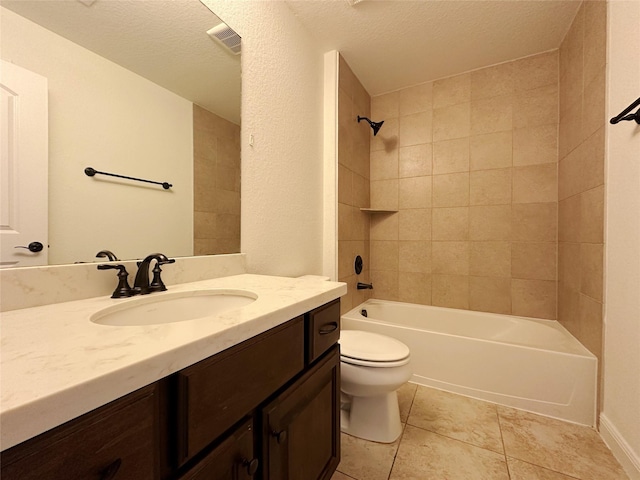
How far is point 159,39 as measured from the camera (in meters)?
0.97

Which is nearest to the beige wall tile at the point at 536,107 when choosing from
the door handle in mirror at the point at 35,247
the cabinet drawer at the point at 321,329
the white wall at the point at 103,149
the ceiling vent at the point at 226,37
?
the ceiling vent at the point at 226,37

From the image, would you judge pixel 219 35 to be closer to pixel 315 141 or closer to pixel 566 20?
pixel 315 141

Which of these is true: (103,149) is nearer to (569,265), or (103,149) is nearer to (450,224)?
(450,224)

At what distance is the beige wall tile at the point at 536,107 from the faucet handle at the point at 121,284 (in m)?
2.65

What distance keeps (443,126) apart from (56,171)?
2.52m

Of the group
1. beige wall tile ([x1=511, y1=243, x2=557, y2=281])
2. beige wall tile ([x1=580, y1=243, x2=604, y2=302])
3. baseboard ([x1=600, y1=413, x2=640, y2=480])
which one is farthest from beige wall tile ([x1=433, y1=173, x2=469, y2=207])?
baseboard ([x1=600, y1=413, x2=640, y2=480])

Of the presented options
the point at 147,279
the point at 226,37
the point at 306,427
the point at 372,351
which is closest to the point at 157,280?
the point at 147,279

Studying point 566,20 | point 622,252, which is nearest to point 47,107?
point 622,252

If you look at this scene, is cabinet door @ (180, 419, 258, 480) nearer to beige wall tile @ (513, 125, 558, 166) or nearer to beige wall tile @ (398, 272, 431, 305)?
beige wall tile @ (398, 272, 431, 305)

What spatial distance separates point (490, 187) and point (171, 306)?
235cm

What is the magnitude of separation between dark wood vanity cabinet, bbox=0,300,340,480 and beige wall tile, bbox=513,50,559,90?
237 centimetres

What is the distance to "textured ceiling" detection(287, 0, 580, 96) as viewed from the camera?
158cm

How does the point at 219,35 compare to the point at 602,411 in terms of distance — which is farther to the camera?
the point at 602,411

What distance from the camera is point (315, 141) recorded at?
6.18 feet
